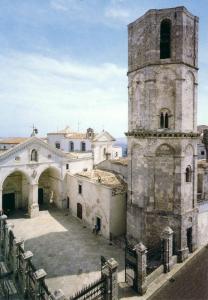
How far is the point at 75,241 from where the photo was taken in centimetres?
2177

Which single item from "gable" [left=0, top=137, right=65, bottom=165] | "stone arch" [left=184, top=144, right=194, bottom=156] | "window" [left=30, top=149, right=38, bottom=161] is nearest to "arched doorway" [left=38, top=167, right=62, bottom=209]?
"gable" [left=0, top=137, right=65, bottom=165]

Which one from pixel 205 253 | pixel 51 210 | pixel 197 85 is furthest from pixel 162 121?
pixel 51 210

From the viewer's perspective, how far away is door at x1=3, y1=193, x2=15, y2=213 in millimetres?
30016

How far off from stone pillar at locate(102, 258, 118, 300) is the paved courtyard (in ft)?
11.0

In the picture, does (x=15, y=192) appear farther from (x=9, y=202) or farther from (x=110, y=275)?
(x=110, y=275)

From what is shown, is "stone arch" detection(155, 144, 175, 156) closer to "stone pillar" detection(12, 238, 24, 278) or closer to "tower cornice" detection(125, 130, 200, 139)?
"tower cornice" detection(125, 130, 200, 139)

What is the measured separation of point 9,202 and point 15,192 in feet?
4.66

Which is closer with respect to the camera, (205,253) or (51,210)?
(205,253)

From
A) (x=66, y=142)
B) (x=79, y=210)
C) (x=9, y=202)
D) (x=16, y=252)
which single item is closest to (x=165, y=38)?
(x=16, y=252)

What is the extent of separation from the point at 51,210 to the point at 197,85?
22.1 m

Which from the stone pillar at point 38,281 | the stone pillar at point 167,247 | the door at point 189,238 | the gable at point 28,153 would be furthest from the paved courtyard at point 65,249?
the gable at point 28,153

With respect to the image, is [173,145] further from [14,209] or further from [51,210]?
[14,209]

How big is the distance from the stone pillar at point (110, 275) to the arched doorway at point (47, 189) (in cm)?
1922

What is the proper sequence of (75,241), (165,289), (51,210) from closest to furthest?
1. (165,289)
2. (75,241)
3. (51,210)
